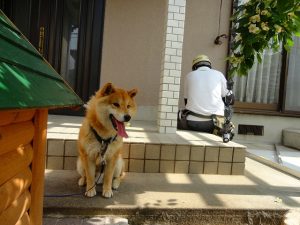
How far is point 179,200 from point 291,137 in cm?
482

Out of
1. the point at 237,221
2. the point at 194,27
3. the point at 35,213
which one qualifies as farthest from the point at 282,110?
the point at 35,213

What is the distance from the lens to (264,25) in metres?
2.07

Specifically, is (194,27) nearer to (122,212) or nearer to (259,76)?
(259,76)

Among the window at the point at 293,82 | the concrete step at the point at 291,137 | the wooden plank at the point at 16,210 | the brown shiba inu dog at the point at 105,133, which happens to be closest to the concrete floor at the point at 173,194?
the brown shiba inu dog at the point at 105,133

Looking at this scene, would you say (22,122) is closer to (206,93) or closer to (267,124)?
(206,93)

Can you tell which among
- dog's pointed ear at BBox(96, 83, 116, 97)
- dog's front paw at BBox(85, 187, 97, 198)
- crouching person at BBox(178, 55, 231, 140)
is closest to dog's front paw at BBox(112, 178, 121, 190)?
dog's front paw at BBox(85, 187, 97, 198)

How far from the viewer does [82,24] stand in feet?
21.0

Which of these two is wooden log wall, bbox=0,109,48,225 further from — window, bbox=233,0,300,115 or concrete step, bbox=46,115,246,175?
window, bbox=233,0,300,115

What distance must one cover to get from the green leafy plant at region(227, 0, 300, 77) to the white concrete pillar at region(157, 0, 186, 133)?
2.57 metres

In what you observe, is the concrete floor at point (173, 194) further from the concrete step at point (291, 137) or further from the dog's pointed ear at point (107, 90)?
the concrete step at point (291, 137)

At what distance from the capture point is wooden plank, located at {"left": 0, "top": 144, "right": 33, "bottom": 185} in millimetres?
1645

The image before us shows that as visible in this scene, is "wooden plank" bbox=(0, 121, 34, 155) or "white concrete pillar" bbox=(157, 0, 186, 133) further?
"white concrete pillar" bbox=(157, 0, 186, 133)

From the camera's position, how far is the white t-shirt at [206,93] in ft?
17.6

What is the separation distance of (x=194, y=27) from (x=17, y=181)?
5.68 meters
